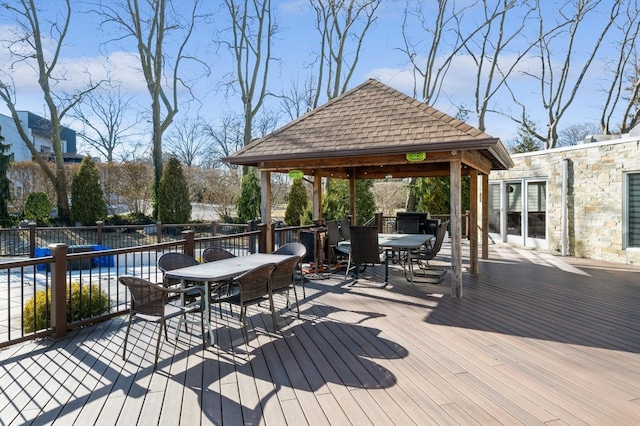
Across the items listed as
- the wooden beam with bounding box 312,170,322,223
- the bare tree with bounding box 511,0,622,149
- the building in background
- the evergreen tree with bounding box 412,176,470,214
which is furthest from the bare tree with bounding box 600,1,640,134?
the building in background

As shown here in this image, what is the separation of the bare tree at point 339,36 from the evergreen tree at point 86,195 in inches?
397

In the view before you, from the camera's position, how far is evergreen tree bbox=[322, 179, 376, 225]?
1323 cm

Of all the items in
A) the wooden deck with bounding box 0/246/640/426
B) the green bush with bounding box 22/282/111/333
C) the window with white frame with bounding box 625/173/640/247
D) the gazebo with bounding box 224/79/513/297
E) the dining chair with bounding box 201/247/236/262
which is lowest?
the wooden deck with bounding box 0/246/640/426

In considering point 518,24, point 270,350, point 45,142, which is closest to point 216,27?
point 518,24

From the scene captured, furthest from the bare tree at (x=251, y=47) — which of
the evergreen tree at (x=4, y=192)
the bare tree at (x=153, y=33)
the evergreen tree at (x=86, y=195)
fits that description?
the evergreen tree at (x=4, y=192)

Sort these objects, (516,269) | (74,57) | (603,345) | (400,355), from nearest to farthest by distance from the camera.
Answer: (400,355), (603,345), (516,269), (74,57)

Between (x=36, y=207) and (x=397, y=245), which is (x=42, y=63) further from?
(x=397, y=245)

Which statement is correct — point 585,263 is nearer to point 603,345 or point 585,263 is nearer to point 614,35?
point 603,345

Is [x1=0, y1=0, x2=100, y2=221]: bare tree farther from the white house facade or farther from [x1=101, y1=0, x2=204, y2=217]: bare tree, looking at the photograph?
the white house facade

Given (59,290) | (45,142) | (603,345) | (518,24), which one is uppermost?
(518,24)

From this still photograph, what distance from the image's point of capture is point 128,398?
2.88 metres

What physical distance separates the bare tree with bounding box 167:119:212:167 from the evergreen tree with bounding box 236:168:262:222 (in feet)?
44.9

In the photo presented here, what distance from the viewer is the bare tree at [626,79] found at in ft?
54.3

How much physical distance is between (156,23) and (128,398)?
18.6 metres
